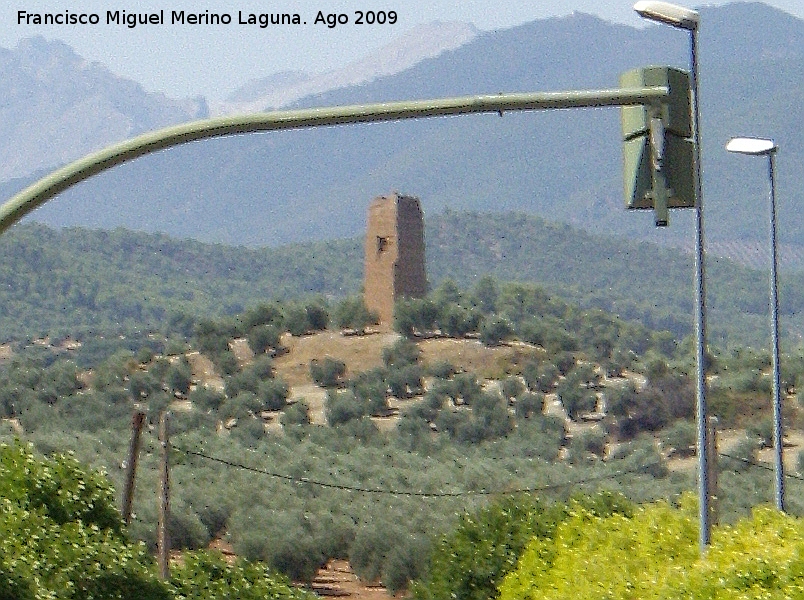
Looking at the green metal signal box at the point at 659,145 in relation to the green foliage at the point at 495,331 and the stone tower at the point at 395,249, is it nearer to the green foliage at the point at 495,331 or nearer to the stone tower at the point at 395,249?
the stone tower at the point at 395,249

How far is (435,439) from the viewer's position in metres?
67.2

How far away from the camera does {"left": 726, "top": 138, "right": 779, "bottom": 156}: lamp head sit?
21016 mm

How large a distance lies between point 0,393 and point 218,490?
30.1 metres

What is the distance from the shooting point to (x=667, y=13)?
11070mm

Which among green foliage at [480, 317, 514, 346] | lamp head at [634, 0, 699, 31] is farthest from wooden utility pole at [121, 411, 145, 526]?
green foliage at [480, 317, 514, 346]

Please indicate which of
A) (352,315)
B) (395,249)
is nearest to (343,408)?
(395,249)

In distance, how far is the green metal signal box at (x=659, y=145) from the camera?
26.8 feet

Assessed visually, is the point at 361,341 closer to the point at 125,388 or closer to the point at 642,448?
the point at 125,388

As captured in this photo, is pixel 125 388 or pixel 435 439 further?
pixel 125 388

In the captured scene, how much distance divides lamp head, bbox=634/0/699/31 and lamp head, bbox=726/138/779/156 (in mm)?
8936

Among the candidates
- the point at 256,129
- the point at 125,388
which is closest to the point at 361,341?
the point at 125,388

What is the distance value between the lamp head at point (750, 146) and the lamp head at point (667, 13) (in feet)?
29.3

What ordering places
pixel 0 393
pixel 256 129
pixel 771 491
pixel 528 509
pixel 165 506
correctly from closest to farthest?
pixel 256 129
pixel 165 506
pixel 528 509
pixel 771 491
pixel 0 393

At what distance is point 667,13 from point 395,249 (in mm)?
61709
